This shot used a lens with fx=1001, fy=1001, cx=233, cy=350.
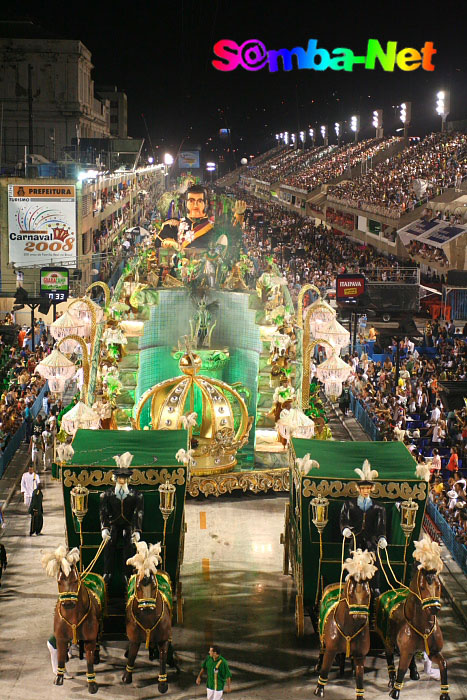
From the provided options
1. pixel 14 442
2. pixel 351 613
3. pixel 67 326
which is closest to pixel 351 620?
pixel 351 613

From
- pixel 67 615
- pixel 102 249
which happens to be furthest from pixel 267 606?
pixel 102 249

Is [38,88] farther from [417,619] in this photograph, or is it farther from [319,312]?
[417,619]

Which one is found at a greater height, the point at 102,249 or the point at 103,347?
the point at 102,249

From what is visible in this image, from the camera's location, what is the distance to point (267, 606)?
57.9 feet

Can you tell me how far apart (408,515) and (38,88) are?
64.7 metres

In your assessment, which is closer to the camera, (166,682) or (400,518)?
(166,682)

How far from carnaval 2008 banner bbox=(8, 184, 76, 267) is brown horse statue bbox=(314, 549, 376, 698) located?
32454 millimetres

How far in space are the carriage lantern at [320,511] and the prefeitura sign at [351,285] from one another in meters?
20.3

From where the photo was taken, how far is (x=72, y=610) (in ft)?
46.6

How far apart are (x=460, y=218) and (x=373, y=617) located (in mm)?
34969

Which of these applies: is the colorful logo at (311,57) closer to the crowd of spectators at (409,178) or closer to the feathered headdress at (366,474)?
the crowd of spectators at (409,178)

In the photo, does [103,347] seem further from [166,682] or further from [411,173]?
[411,173]

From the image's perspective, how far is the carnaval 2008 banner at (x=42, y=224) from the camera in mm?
44344

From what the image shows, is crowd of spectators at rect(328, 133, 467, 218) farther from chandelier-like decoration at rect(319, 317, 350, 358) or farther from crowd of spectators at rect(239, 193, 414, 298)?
chandelier-like decoration at rect(319, 317, 350, 358)
